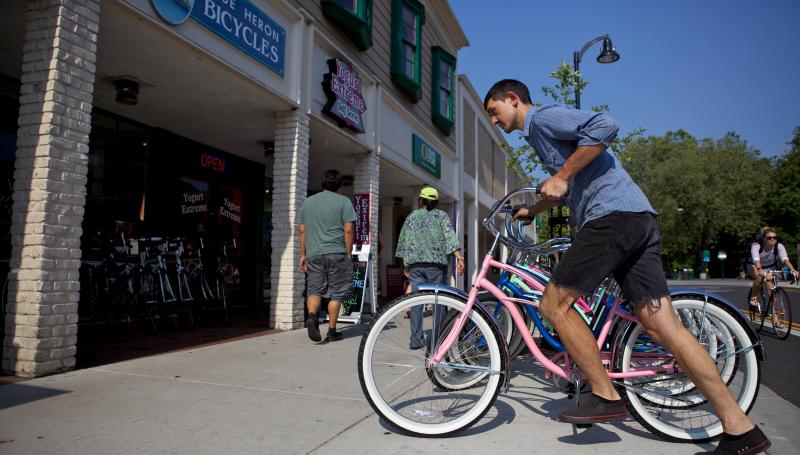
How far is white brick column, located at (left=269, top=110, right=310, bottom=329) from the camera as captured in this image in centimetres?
738

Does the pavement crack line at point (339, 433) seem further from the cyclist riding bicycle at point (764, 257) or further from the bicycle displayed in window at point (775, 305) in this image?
the cyclist riding bicycle at point (764, 257)

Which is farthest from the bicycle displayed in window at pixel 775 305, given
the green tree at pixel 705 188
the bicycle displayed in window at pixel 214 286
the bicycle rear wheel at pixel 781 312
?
the green tree at pixel 705 188

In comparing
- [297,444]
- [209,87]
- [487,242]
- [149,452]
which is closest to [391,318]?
[297,444]

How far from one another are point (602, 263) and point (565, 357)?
60 cm

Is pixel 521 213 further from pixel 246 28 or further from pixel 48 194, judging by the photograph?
pixel 246 28

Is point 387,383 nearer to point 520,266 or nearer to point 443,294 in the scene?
point 443,294

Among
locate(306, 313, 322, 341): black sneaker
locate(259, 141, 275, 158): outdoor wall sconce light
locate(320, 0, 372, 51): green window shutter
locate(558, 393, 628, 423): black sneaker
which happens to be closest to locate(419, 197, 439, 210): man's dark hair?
locate(306, 313, 322, 341): black sneaker

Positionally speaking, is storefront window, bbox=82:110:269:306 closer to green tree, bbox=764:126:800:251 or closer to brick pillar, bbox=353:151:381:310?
brick pillar, bbox=353:151:381:310

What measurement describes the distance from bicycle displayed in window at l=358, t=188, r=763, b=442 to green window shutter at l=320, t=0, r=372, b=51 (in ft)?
23.0

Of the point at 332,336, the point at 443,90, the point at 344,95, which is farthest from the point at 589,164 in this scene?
the point at 443,90

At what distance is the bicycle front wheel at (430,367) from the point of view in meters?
2.72

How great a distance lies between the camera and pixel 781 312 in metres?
7.82

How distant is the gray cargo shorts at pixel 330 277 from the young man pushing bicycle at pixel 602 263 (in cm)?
371

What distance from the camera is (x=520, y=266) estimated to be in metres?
3.17
